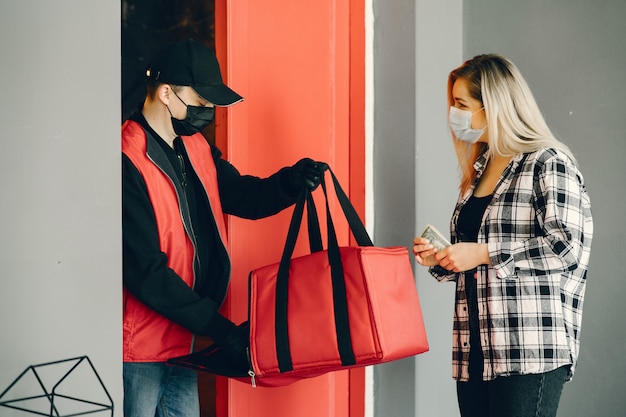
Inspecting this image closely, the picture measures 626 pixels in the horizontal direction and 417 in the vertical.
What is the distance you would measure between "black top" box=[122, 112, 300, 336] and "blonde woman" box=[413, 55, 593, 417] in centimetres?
56

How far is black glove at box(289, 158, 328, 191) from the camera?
93.6 inches

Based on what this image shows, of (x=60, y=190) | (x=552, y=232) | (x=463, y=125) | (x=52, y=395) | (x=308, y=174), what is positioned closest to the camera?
(x=52, y=395)

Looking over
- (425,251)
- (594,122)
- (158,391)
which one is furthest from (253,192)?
(594,122)

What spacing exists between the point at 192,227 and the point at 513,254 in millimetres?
933

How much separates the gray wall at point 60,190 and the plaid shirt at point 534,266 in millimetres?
1105

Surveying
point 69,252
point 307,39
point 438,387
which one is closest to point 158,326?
point 69,252

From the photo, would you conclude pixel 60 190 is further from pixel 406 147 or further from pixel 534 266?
pixel 406 147

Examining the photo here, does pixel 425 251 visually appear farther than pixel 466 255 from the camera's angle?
Yes

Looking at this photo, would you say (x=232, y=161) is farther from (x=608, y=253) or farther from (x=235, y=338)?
(x=608, y=253)

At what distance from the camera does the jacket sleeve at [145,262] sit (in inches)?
83.0

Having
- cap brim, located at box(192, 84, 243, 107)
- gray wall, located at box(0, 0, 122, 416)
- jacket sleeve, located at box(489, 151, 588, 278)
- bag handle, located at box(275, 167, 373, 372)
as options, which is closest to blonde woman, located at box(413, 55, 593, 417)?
jacket sleeve, located at box(489, 151, 588, 278)

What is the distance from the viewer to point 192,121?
90.1 inches

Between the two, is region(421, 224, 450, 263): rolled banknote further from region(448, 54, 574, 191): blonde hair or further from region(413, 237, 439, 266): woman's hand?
region(448, 54, 574, 191): blonde hair

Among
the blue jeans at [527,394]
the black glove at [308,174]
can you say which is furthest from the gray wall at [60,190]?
the blue jeans at [527,394]
